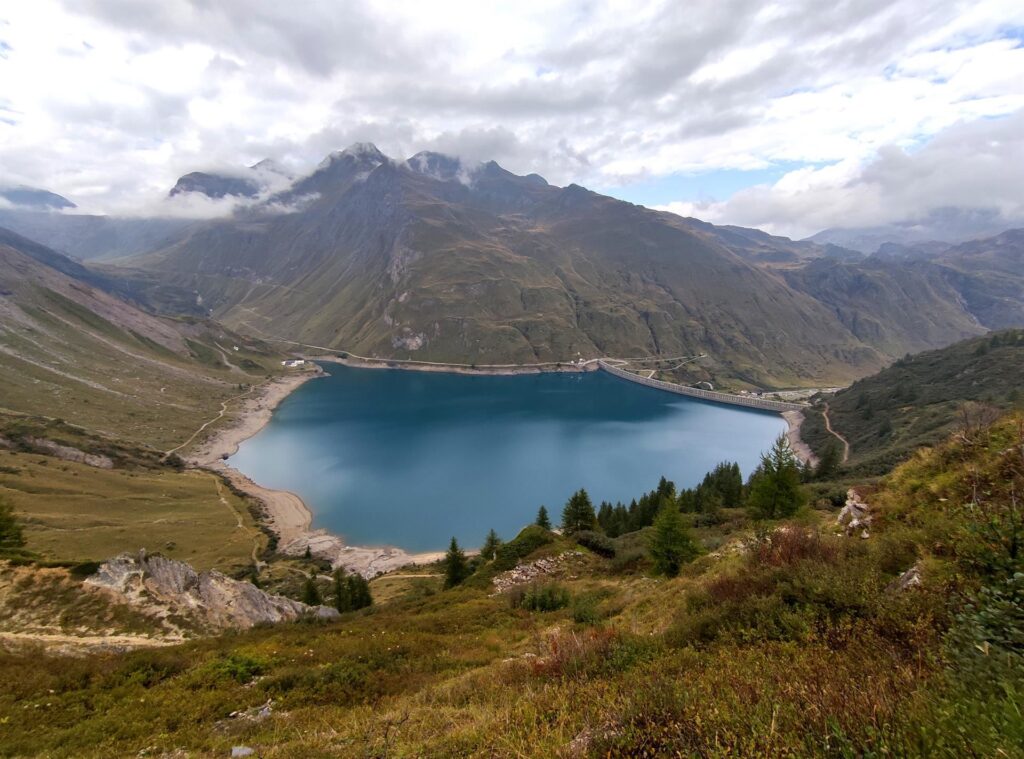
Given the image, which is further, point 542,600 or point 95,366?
point 95,366

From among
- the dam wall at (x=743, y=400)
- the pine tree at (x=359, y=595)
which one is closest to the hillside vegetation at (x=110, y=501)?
the pine tree at (x=359, y=595)

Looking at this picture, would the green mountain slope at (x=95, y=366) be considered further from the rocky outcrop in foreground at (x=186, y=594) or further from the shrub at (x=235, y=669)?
the shrub at (x=235, y=669)

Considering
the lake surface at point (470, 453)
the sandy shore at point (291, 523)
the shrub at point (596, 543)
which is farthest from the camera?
the lake surface at point (470, 453)

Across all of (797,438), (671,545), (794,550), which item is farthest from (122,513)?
(797,438)

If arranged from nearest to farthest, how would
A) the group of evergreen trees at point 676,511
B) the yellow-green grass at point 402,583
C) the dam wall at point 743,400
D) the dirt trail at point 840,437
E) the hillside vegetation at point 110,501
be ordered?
1. the group of evergreen trees at point 676,511
2. the yellow-green grass at point 402,583
3. the hillside vegetation at point 110,501
4. the dirt trail at point 840,437
5. the dam wall at point 743,400

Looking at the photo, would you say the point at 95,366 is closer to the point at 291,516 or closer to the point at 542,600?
the point at 291,516

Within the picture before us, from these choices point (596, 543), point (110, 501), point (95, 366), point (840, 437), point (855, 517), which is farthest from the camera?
point (95, 366)

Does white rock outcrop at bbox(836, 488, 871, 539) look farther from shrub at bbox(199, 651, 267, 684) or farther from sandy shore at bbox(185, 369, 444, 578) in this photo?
sandy shore at bbox(185, 369, 444, 578)

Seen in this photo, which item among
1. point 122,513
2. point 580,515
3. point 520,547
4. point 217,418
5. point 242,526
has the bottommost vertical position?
point 242,526

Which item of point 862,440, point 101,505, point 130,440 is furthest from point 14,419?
point 862,440
